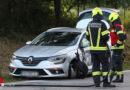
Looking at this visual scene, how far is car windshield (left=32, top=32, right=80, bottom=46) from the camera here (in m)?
13.1

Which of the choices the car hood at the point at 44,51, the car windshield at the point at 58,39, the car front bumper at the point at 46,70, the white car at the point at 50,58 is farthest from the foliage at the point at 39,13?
the car front bumper at the point at 46,70

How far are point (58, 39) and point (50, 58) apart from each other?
1541 mm

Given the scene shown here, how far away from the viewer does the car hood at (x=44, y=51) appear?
12.1 meters

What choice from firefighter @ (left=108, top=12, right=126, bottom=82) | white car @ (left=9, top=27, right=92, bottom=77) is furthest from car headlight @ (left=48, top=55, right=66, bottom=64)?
firefighter @ (left=108, top=12, right=126, bottom=82)

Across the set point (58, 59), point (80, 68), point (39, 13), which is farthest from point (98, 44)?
point (39, 13)

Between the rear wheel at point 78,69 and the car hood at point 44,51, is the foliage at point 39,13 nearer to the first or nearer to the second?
the car hood at point 44,51

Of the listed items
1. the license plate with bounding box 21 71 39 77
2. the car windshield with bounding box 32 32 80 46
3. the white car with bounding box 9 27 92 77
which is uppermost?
the car windshield with bounding box 32 32 80 46

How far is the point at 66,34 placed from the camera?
13656 millimetres

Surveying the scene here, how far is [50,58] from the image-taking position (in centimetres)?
1198

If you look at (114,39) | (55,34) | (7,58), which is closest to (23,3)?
(7,58)

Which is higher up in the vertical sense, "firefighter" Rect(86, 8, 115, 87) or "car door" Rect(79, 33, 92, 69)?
"firefighter" Rect(86, 8, 115, 87)

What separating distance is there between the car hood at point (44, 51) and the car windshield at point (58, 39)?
1.33 ft

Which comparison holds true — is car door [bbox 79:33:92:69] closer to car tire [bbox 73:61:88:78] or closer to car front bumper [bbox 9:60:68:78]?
car tire [bbox 73:61:88:78]

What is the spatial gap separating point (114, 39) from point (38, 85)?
2364mm
